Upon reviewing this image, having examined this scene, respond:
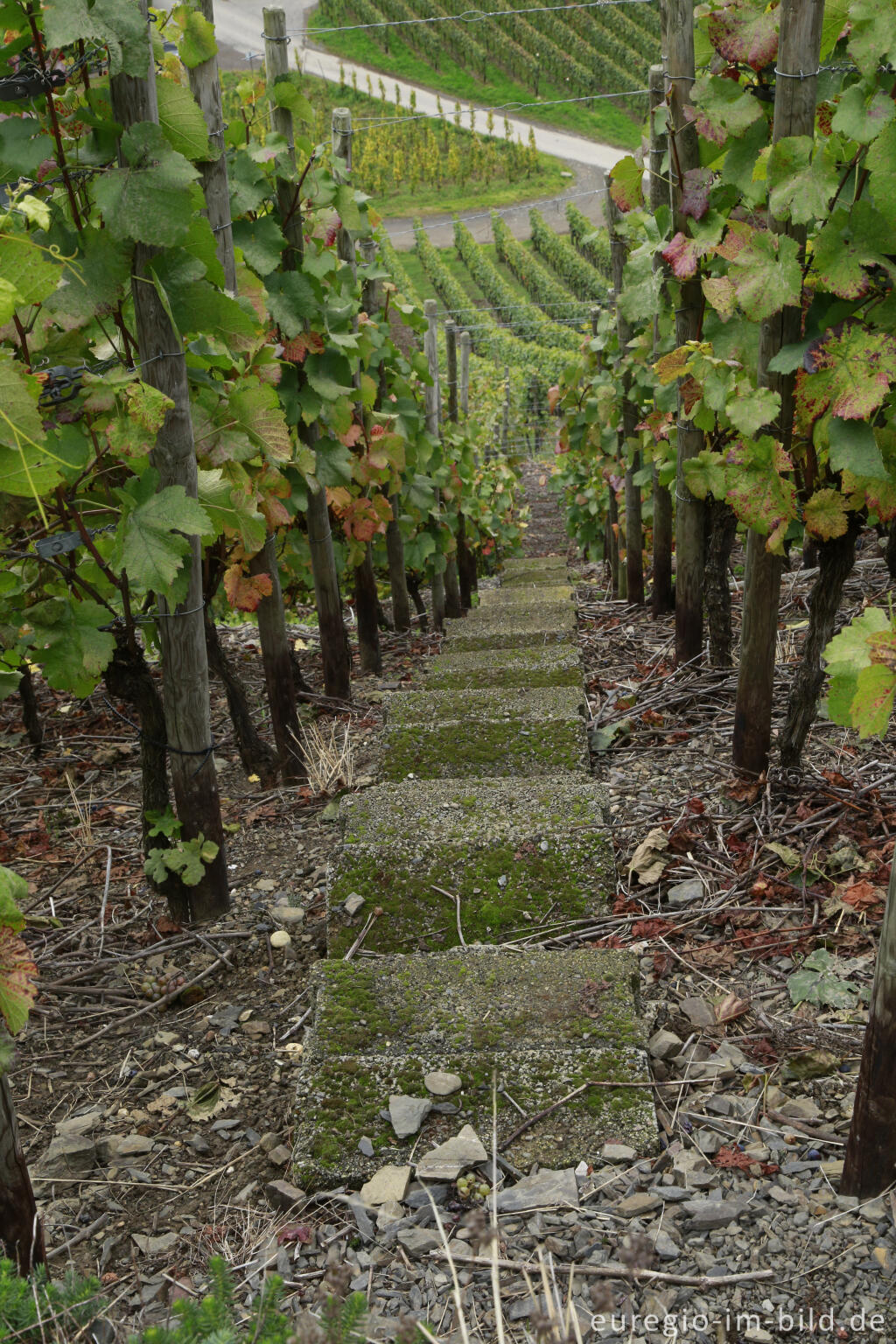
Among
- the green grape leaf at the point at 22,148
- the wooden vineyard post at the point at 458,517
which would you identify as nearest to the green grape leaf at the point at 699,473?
the green grape leaf at the point at 22,148

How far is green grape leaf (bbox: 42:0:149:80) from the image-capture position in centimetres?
202

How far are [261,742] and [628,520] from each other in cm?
345

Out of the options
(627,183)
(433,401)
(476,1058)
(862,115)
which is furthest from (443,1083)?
(433,401)

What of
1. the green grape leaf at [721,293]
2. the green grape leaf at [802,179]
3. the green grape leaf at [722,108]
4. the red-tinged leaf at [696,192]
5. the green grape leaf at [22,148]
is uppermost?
the green grape leaf at [722,108]

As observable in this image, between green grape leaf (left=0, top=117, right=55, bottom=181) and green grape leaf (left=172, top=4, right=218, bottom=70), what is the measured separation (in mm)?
1005

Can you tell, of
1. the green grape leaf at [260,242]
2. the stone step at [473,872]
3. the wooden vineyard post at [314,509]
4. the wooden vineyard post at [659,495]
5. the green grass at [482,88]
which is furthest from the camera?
the green grass at [482,88]

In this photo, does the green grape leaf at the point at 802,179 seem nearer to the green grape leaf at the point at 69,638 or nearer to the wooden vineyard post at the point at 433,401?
the green grape leaf at the point at 69,638

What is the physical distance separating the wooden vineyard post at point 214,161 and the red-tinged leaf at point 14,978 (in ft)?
7.66

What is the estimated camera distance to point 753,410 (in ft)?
8.48

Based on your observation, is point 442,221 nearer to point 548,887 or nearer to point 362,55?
point 362,55

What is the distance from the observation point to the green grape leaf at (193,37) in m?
2.96

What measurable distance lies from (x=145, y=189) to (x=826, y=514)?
71.1 inches

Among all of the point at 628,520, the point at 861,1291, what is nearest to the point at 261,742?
the point at 861,1291

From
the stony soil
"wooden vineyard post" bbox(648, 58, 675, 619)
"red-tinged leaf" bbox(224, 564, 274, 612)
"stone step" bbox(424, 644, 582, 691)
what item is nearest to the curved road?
"wooden vineyard post" bbox(648, 58, 675, 619)
